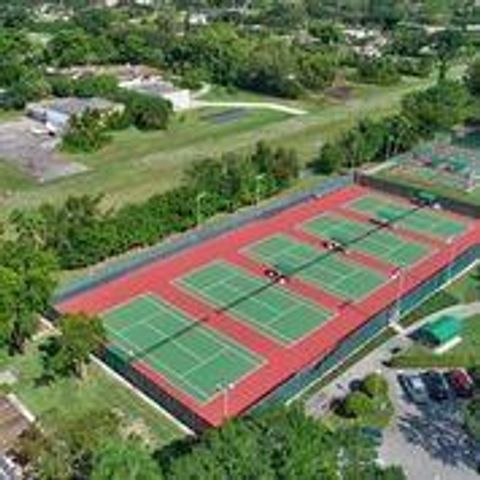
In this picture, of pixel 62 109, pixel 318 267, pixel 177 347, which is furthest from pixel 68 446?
pixel 62 109

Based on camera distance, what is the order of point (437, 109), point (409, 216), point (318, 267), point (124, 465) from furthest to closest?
1. point (437, 109)
2. point (409, 216)
3. point (318, 267)
4. point (124, 465)

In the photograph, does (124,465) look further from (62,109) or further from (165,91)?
(165,91)

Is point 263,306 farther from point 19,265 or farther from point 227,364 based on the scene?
point 19,265

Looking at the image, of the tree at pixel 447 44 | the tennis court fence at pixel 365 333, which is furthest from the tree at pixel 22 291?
the tree at pixel 447 44

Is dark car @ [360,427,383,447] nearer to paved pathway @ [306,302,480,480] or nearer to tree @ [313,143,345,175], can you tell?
paved pathway @ [306,302,480,480]

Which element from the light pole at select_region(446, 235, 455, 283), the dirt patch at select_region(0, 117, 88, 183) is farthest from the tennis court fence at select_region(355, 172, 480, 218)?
the dirt patch at select_region(0, 117, 88, 183)

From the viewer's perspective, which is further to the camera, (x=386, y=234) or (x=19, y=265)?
(x=386, y=234)

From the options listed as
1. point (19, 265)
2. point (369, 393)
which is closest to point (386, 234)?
point (369, 393)
